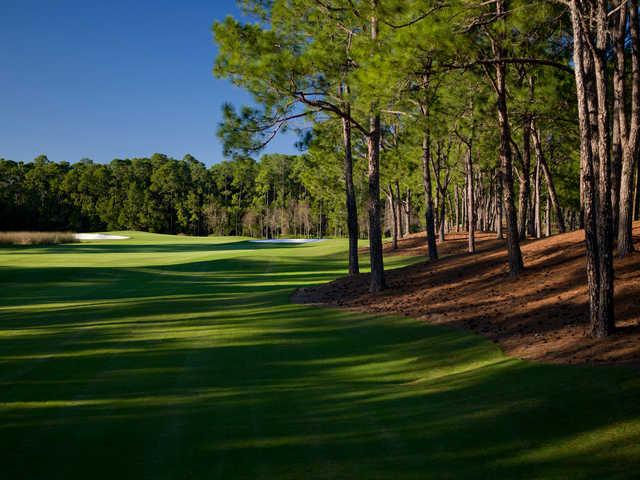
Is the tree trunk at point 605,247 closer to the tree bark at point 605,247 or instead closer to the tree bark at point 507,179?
the tree bark at point 605,247

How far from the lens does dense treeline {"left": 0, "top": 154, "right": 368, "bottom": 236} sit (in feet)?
274

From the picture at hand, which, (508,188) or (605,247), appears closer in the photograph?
(605,247)

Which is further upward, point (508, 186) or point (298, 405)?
point (508, 186)

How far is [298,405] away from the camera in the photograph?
5949mm

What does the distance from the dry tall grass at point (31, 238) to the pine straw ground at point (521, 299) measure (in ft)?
117

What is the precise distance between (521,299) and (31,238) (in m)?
44.7

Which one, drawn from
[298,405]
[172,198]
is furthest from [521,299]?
[172,198]

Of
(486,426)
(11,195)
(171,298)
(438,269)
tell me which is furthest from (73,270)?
(11,195)

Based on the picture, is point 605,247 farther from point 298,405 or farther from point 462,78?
point 462,78

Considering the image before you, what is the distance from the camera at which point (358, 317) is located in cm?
1171

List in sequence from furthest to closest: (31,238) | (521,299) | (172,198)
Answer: (172,198) < (31,238) < (521,299)

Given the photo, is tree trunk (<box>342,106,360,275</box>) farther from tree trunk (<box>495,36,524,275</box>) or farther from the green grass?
the green grass

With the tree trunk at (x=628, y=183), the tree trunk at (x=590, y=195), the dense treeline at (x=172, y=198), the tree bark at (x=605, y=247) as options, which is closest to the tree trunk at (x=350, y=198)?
the tree trunk at (x=628, y=183)

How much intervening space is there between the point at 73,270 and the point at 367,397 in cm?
1983
